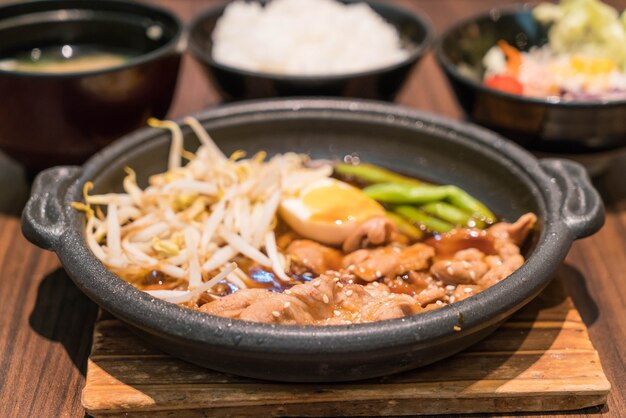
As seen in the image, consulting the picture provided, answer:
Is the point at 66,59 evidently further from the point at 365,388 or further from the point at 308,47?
the point at 365,388

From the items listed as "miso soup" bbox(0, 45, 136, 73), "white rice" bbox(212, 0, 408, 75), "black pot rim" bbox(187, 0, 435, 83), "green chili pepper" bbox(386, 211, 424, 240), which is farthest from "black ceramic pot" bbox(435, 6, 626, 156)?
"miso soup" bbox(0, 45, 136, 73)

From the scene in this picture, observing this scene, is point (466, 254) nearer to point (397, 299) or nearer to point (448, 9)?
point (397, 299)

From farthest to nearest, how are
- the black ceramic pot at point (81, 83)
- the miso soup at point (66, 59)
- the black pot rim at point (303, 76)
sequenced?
the miso soup at point (66, 59), the black pot rim at point (303, 76), the black ceramic pot at point (81, 83)

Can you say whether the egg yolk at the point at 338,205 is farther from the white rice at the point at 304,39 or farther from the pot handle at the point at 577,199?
the white rice at the point at 304,39

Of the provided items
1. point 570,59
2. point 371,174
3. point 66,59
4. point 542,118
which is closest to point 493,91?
point 542,118

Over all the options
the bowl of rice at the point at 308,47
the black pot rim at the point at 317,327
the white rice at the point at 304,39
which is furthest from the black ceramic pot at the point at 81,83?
the black pot rim at the point at 317,327

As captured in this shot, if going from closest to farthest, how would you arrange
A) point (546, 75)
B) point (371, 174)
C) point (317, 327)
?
point (317, 327) < point (371, 174) < point (546, 75)

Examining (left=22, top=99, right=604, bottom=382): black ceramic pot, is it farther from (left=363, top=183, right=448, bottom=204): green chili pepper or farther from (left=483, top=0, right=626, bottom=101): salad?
(left=483, top=0, right=626, bottom=101): salad
